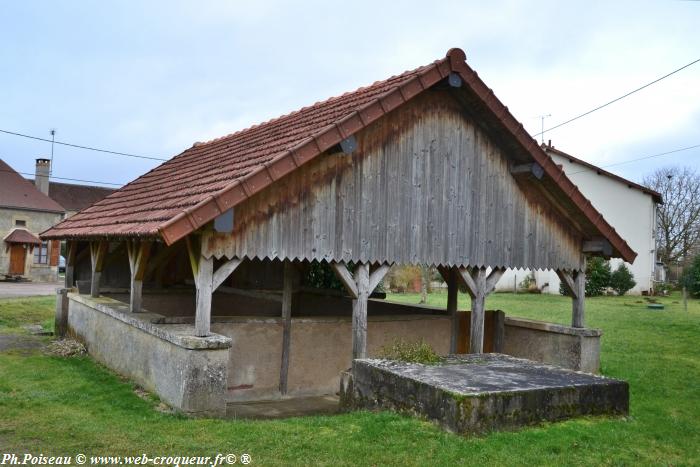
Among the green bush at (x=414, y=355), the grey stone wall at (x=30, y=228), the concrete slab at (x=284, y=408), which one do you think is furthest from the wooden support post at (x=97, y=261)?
the grey stone wall at (x=30, y=228)

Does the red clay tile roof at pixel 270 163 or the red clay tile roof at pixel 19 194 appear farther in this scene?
the red clay tile roof at pixel 19 194

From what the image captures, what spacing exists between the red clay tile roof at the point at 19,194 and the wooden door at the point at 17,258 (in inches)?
95.5

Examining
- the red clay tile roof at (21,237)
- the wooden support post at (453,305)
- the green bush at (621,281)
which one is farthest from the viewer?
the red clay tile roof at (21,237)

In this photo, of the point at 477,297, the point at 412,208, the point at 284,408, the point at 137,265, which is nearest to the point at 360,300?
the point at 412,208

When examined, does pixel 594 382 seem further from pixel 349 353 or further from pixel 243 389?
pixel 243 389

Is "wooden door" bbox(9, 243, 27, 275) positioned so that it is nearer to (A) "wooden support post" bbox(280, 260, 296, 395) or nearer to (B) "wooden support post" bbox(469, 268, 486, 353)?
Result: (A) "wooden support post" bbox(280, 260, 296, 395)

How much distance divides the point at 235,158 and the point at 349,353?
369cm

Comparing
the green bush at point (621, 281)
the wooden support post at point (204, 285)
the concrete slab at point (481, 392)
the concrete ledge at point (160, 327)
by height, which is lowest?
the concrete slab at point (481, 392)

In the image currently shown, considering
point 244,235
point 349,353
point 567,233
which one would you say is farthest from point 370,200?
point 567,233

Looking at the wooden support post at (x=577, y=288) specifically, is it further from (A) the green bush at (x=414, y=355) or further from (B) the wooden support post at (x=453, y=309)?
(A) the green bush at (x=414, y=355)

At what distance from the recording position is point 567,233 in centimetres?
1105

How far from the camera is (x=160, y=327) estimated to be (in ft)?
26.8

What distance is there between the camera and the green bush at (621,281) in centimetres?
2866

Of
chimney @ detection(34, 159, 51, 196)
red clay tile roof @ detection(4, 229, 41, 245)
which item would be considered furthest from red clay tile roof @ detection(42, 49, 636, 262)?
chimney @ detection(34, 159, 51, 196)
